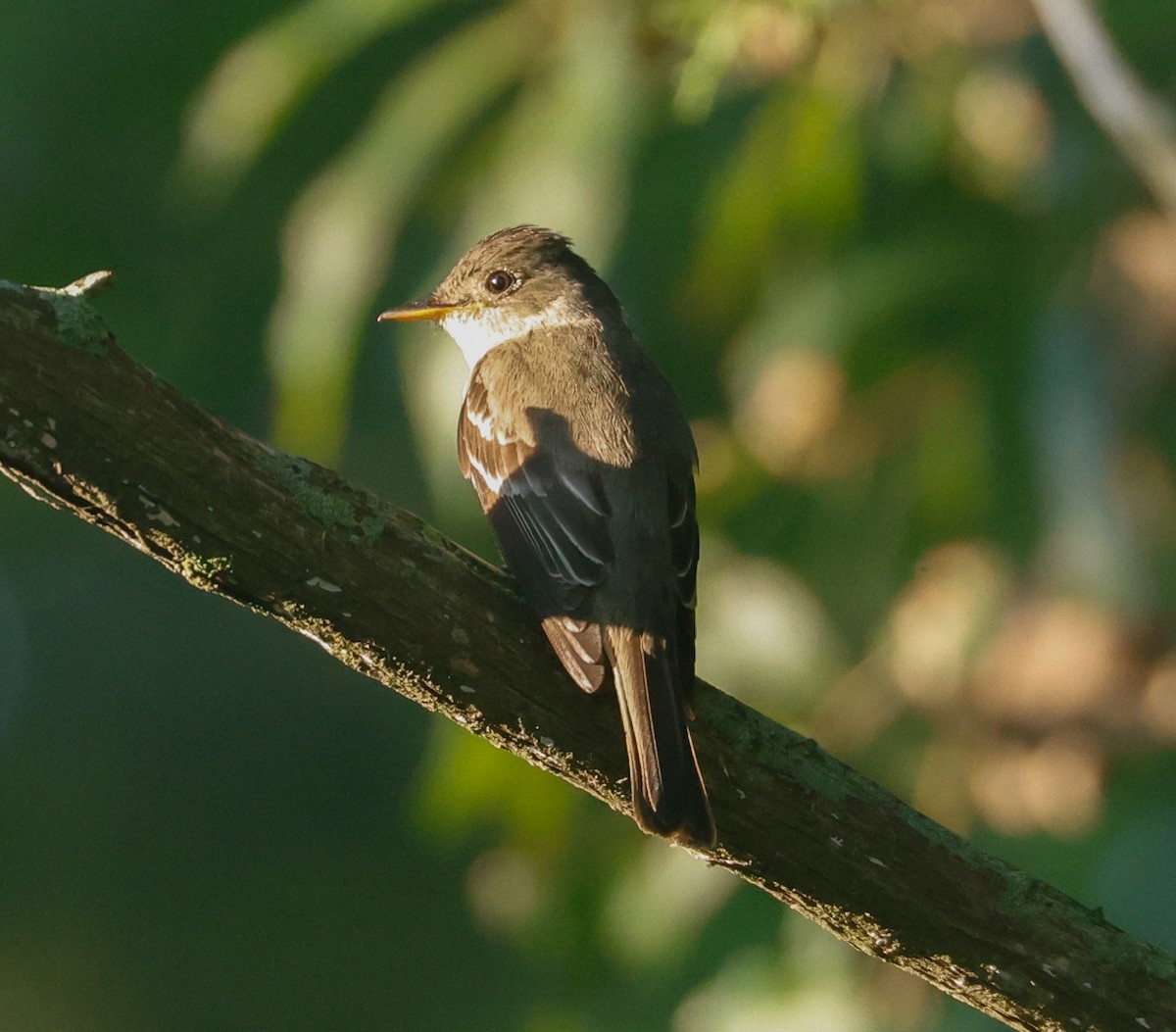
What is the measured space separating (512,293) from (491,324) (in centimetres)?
12

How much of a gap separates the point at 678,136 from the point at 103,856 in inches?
353

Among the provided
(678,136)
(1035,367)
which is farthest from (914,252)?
(678,136)

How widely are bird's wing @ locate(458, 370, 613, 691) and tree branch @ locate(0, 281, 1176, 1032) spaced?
0.22ft

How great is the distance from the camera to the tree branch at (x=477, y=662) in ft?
8.85

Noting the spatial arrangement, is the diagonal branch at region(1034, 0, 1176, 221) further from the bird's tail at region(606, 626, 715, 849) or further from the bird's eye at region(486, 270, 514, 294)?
the bird's tail at region(606, 626, 715, 849)

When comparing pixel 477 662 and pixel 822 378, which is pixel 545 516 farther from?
pixel 822 378

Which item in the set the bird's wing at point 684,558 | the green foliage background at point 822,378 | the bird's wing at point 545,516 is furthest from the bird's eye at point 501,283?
the bird's wing at point 684,558

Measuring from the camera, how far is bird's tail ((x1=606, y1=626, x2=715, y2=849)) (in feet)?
9.98

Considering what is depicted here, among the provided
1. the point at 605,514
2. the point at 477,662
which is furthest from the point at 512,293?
the point at 477,662

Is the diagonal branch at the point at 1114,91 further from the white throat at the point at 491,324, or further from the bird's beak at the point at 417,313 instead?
the bird's beak at the point at 417,313

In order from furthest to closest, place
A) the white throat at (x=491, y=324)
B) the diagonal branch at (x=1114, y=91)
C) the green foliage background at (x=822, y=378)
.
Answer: the green foliage background at (x=822, y=378) < the white throat at (x=491, y=324) < the diagonal branch at (x=1114, y=91)

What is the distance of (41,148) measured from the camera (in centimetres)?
1250

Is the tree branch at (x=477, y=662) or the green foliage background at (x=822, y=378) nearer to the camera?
the tree branch at (x=477, y=662)

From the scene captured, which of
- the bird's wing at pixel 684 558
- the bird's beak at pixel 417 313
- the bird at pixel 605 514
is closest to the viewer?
the bird at pixel 605 514
